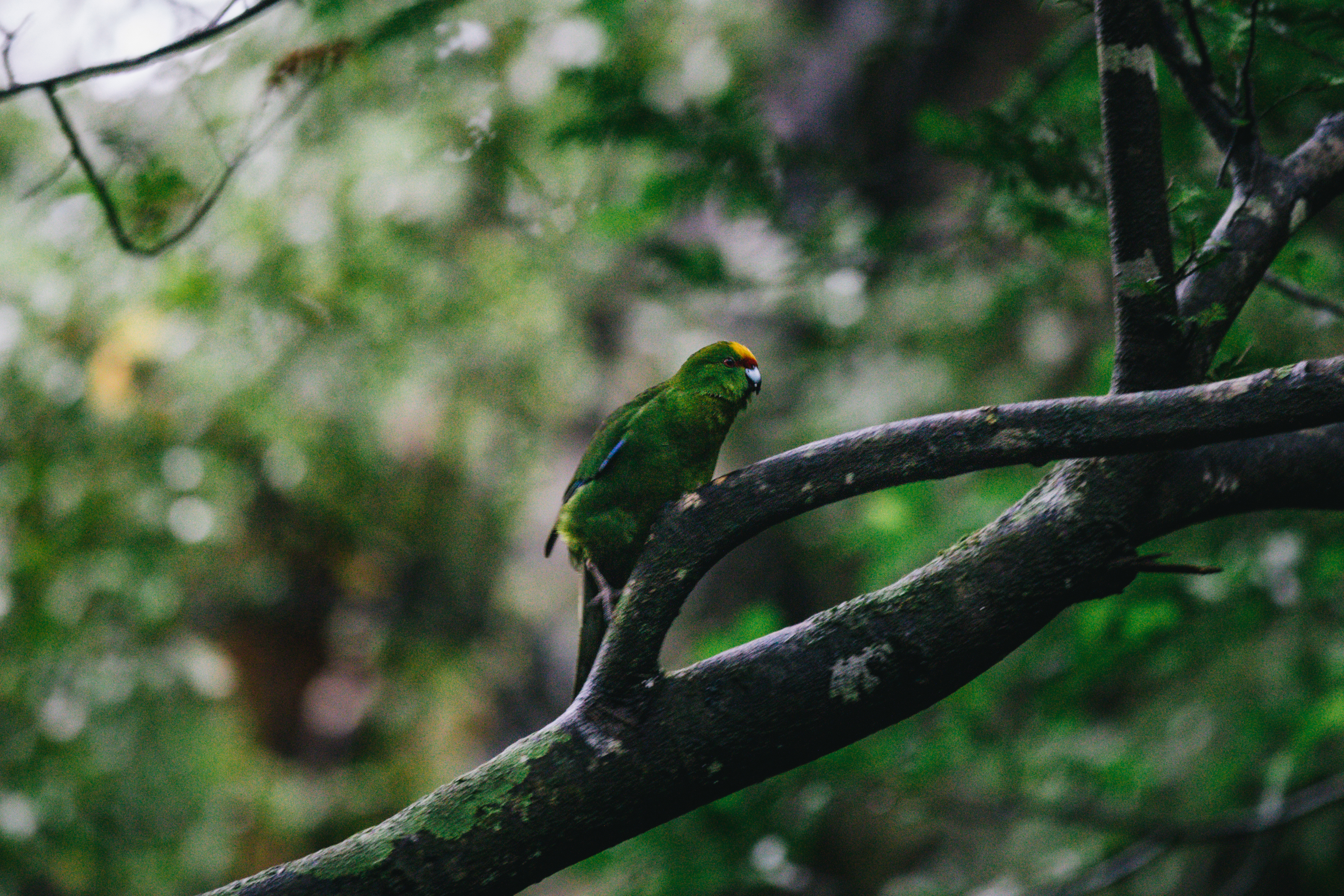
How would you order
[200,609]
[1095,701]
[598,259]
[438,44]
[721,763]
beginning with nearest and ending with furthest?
[721,763]
[438,44]
[1095,701]
[598,259]
[200,609]

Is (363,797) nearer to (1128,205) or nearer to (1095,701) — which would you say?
(1095,701)

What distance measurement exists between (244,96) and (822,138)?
3.25 m

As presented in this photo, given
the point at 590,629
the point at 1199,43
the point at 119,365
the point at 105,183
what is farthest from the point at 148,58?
the point at 119,365

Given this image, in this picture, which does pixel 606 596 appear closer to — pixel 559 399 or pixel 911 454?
pixel 911 454

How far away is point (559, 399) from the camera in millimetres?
6391

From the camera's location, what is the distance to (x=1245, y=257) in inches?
64.0

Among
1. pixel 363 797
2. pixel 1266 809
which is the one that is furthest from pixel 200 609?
pixel 1266 809

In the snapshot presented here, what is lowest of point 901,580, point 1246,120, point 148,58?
point 901,580

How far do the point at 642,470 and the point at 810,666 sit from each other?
651 millimetres

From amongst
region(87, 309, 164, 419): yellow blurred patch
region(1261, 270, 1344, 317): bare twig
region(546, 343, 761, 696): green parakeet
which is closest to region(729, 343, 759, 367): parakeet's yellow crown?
region(546, 343, 761, 696): green parakeet

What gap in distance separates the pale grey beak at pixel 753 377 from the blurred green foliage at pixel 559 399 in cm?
73

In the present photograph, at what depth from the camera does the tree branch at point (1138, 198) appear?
150 cm

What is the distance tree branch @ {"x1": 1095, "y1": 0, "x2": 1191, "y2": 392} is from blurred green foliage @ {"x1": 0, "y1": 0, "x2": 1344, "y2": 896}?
0.21 meters

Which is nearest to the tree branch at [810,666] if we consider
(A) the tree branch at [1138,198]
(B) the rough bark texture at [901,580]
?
(B) the rough bark texture at [901,580]
